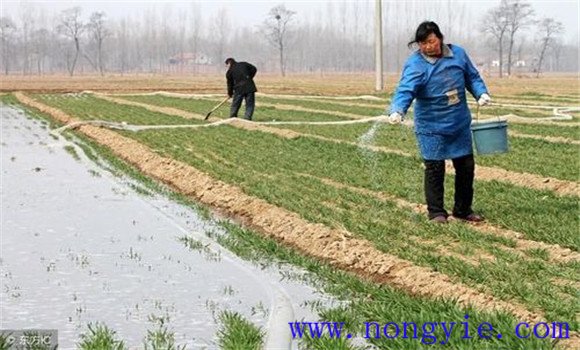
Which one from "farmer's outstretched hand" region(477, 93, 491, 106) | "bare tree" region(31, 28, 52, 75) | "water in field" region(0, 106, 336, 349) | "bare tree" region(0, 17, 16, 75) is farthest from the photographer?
"bare tree" region(31, 28, 52, 75)

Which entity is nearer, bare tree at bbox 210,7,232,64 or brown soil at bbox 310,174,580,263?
brown soil at bbox 310,174,580,263

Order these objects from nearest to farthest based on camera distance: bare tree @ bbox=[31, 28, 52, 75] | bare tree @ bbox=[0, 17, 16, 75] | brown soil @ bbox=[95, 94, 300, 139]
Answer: brown soil @ bbox=[95, 94, 300, 139]
bare tree @ bbox=[0, 17, 16, 75]
bare tree @ bbox=[31, 28, 52, 75]

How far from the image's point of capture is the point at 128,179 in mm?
11000

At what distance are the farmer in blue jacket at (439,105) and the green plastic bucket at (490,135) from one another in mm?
82

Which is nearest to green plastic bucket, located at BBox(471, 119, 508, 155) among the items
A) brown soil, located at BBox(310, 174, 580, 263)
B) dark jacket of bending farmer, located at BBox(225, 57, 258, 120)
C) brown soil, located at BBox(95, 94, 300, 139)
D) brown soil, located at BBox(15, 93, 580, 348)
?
brown soil, located at BBox(310, 174, 580, 263)

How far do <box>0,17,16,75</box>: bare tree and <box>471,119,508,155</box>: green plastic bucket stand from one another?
11944cm

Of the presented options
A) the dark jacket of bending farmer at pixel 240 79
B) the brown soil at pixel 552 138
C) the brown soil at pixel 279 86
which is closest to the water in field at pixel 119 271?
the brown soil at pixel 552 138

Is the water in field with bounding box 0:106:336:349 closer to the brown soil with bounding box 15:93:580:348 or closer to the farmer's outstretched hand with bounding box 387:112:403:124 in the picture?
the brown soil with bounding box 15:93:580:348

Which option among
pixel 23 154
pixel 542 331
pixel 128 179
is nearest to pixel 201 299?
pixel 542 331

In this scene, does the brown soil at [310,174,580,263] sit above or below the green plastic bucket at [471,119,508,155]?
below

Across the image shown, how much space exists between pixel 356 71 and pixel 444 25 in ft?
62.4

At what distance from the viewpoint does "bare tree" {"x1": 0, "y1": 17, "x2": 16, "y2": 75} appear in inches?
4705

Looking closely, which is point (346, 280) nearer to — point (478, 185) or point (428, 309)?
point (428, 309)

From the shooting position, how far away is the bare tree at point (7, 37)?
119500 millimetres
